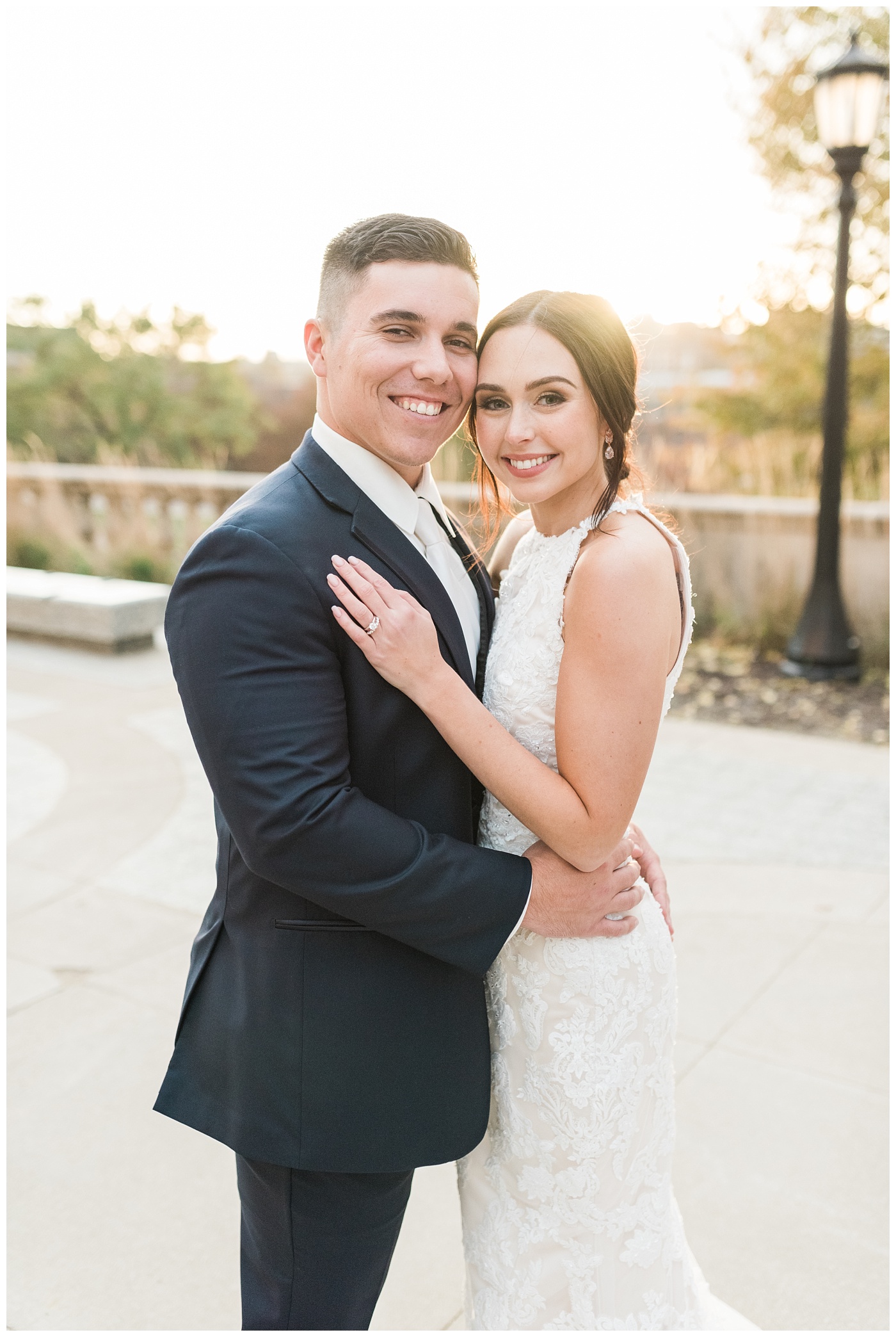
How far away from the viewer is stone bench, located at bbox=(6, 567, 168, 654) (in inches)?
342

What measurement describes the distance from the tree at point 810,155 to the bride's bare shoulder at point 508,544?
875 centimetres

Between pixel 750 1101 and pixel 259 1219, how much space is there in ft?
5.89

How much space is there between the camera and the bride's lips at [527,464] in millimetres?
1961

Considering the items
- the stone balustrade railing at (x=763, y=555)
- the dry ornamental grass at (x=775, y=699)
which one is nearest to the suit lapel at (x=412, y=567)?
the stone balustrade railing at (x=763, y=555)

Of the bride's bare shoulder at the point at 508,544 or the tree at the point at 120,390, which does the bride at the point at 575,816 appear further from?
the tree at the point at 120,390

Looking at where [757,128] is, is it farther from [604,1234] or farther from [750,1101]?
[604,1234]

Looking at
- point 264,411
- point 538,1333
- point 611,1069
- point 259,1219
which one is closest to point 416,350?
point 611,1069

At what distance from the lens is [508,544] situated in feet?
8.16

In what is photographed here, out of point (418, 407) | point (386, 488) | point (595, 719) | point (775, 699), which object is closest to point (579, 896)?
point (595, 719)

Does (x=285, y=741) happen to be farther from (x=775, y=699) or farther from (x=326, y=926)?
(x=775, y=699)

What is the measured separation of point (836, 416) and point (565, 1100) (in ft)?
23.2

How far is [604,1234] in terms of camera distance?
1.99 m

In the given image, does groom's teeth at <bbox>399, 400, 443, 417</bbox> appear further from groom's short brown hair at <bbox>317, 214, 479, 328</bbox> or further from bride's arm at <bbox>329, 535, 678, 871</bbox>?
bride's arm at <bbox>329, 535, 678, 871</bbox>

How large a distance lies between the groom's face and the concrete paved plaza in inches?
77.6
